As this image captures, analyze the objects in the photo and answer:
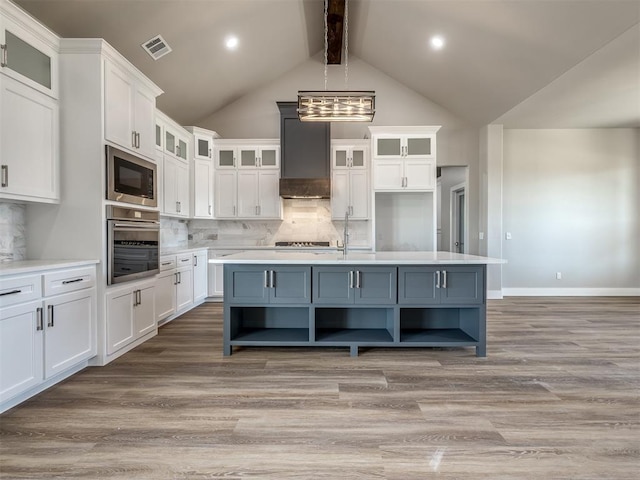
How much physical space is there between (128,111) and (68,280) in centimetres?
Answer: 159

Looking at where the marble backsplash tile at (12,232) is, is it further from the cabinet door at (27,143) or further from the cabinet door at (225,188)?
the cabinet door at (225,188)

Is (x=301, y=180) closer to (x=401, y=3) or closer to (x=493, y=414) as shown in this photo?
(x=401, y=3)

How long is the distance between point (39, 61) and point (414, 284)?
3.35 metres

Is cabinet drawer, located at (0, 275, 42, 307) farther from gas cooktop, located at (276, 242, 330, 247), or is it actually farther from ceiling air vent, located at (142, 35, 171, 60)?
gas cooktop, located at (276, 242, 330, 247)

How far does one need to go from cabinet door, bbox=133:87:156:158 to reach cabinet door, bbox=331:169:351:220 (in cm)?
292

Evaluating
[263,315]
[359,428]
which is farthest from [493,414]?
[263,315]

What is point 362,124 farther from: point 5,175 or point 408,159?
point 5,175

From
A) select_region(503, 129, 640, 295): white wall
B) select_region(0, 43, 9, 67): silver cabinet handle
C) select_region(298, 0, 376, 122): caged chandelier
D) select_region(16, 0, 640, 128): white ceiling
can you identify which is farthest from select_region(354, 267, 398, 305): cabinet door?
select_region(503, 129, 640, 295): white wall

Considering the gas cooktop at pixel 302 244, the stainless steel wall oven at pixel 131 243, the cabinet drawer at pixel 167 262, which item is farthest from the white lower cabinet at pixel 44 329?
the gas cooktop at pixel 302 244

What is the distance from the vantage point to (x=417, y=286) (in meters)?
3.00

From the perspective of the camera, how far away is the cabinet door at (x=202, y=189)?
5.33 meters

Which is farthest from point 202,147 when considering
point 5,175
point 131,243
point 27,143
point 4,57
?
point 5,175

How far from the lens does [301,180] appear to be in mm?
5543

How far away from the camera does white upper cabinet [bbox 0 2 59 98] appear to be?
221cm
